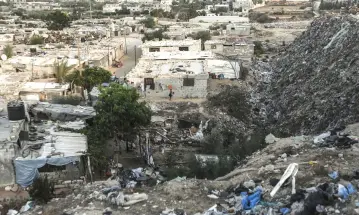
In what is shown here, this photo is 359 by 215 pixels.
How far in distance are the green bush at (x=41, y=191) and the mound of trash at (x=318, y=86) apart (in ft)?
31.4

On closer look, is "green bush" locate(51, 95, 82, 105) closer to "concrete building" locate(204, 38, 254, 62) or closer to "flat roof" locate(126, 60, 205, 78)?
"flat roof" locate(126, 60, 205, 78)

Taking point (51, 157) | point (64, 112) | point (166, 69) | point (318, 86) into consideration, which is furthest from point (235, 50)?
point (51, 157)

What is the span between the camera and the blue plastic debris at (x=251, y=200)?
8.58m

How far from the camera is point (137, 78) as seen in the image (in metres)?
22.1

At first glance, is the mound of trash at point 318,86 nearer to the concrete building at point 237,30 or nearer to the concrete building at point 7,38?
the concrete building at point 237,30

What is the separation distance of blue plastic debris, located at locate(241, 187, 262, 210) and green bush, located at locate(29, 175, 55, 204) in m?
5.25

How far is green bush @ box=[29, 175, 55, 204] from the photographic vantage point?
10.9 meters

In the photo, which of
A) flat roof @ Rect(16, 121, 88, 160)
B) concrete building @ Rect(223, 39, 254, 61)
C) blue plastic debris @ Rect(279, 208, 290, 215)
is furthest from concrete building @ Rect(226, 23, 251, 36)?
blue plastic debris @ Rect(279, 208, 290, 215)

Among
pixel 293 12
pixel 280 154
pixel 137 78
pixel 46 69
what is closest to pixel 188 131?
pixel 137 78

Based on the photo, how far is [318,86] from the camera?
1939cm

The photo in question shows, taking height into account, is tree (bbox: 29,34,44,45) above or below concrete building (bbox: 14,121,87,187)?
above

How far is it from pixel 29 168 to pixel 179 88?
35.6 feet

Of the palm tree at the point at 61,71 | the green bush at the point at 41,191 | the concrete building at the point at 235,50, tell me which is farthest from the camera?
the concrete building at the point at 235,50

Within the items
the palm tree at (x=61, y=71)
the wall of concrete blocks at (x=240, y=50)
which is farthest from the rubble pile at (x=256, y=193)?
the wall of concrete blocks at (x=240, y=50)
